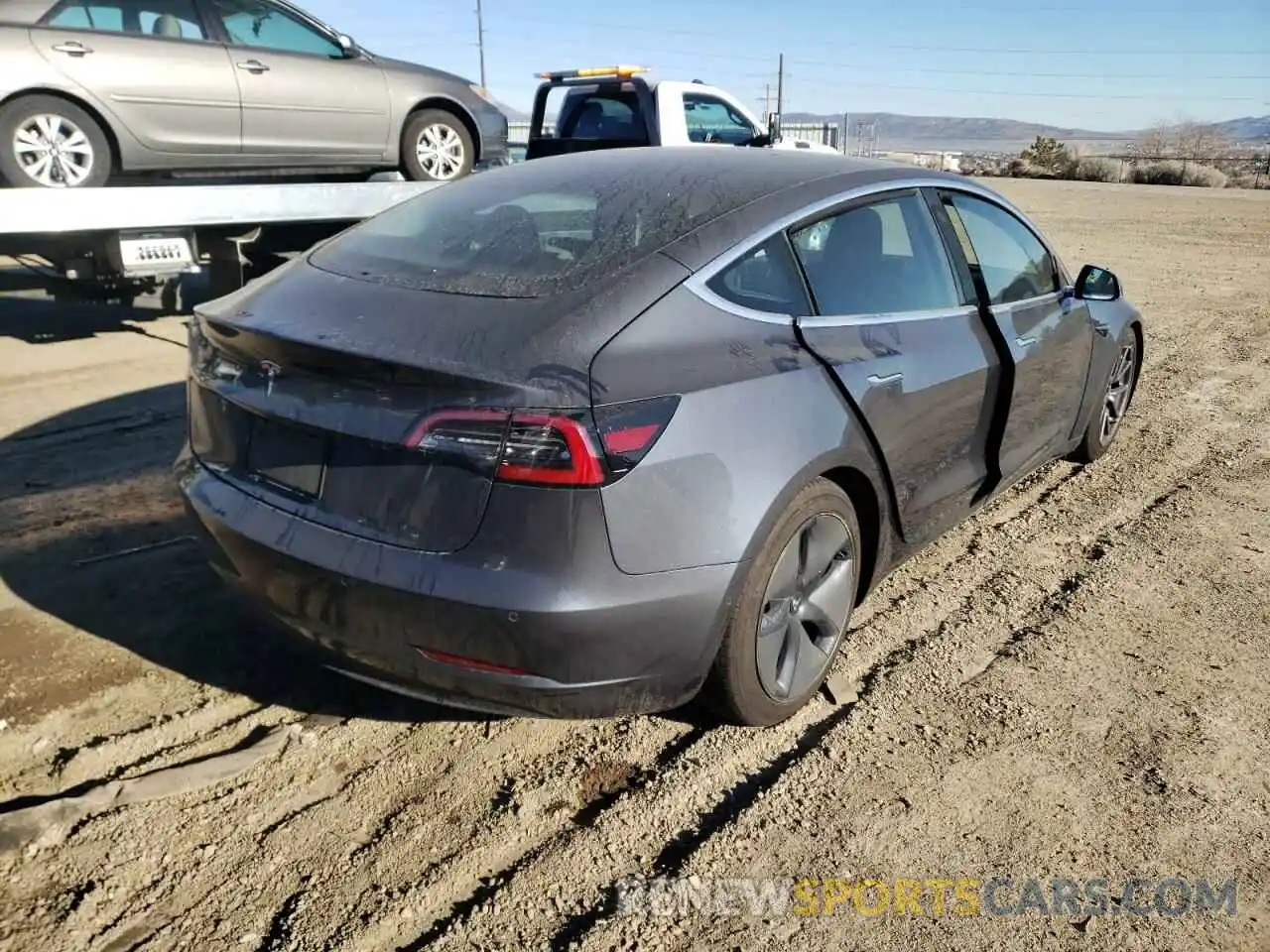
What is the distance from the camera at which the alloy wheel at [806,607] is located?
9.16 feet

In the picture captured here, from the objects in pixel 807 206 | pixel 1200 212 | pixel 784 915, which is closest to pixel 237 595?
pixel 784 915

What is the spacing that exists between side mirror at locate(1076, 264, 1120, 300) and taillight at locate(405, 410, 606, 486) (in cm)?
314

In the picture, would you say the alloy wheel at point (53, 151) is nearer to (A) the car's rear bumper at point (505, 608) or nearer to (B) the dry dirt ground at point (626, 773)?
(B) the dry dirt ground at point (626, 773)

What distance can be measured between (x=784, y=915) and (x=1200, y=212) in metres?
22.2

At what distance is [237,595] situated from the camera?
2832mm

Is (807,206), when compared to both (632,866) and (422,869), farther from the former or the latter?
(422,869)

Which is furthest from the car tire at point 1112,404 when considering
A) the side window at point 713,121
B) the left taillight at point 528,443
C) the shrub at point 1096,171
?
the shrub at point 1096,171

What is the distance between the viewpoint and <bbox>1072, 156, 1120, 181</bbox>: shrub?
35156mm

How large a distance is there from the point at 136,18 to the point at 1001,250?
578 cm

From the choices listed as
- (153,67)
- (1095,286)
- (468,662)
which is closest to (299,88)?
(153,67)

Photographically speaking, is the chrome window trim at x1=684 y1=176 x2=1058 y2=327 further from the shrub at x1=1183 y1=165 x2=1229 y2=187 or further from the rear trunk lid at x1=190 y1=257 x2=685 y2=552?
the shrub at x1=1183 y1=165 x2=1229 y2=187

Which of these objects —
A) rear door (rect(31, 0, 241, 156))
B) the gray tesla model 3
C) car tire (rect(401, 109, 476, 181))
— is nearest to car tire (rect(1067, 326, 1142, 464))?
the gray tesla model 3

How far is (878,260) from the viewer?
3.36 m

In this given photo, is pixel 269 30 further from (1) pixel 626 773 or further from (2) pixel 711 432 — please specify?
(1) pixel 626 773
